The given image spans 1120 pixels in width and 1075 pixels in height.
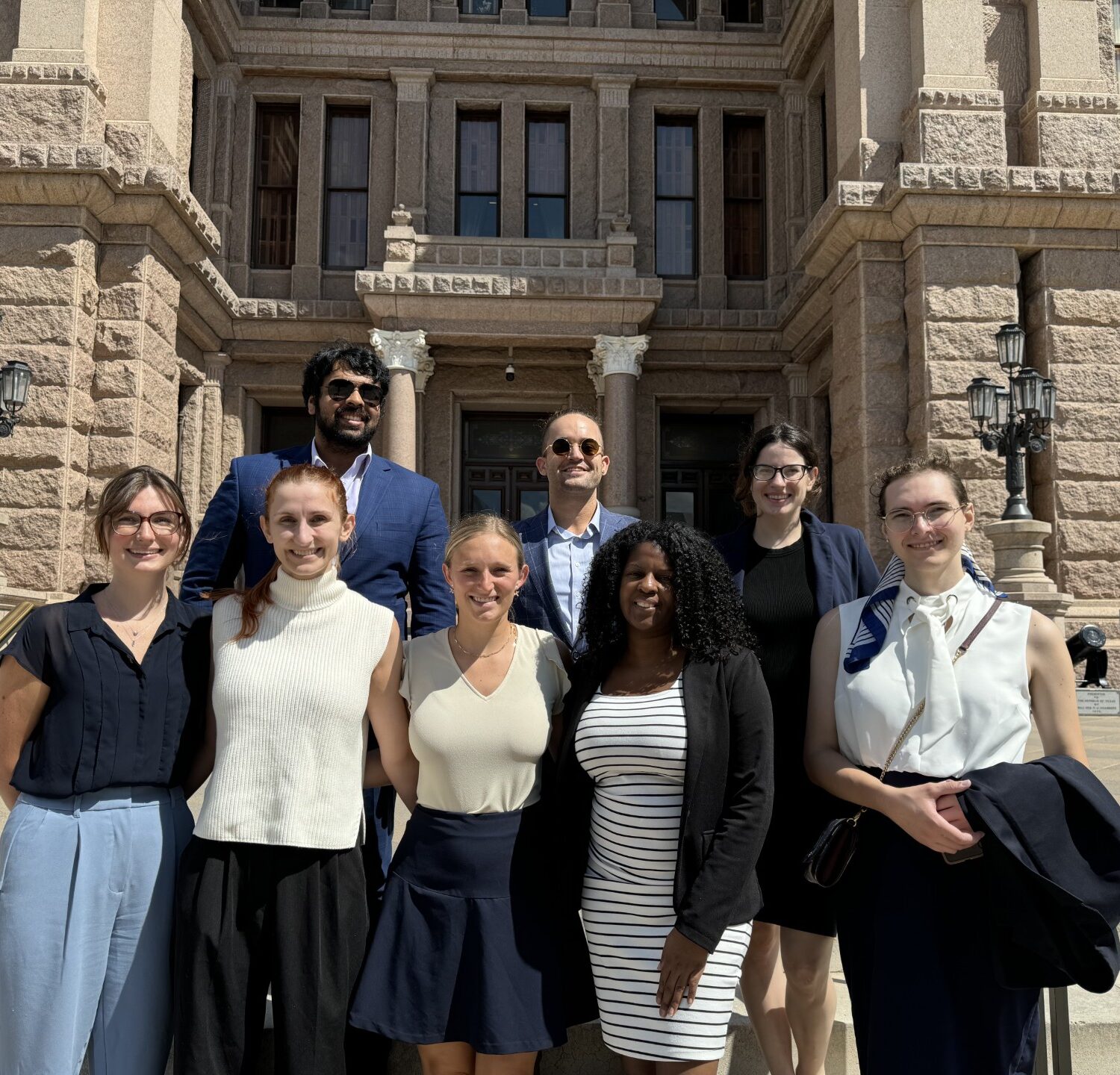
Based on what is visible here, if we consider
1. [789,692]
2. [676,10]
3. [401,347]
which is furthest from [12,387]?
[676,10]

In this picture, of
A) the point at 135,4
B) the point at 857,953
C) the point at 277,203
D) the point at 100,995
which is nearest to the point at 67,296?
the point at 135,4

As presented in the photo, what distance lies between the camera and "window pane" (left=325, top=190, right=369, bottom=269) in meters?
15.9

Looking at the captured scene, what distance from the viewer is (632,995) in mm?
2578

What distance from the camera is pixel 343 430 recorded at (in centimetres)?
355

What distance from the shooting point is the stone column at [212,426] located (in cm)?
1480

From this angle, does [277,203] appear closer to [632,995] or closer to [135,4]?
[135,4]

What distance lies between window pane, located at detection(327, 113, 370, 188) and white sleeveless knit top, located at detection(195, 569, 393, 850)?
14.7 m

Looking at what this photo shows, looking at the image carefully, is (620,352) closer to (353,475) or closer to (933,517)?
(353,475)

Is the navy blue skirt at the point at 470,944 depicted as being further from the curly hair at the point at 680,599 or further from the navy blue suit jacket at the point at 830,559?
the navy blue suit jacket at the point at 830,559

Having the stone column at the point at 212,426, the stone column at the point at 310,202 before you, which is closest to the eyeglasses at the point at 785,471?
the stone column at the point at 212,426

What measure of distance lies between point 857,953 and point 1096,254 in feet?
37.6

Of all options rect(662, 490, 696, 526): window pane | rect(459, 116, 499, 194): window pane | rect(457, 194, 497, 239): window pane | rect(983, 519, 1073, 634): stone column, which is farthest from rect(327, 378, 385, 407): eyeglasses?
rect(459, 116, 499, 194): window pane

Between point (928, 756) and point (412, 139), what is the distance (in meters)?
15.0

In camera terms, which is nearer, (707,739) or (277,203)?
(707,739)
